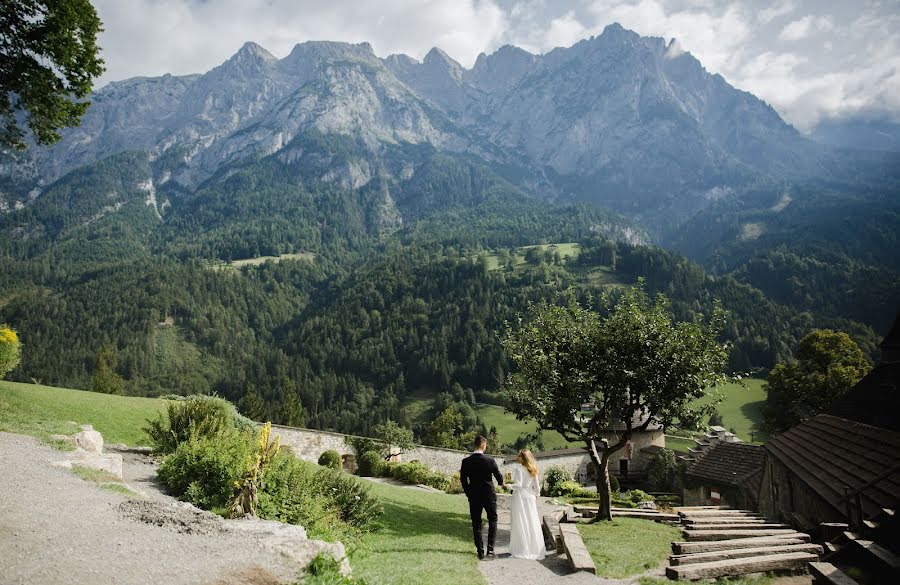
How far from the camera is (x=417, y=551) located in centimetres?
1110

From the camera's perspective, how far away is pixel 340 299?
18862cm

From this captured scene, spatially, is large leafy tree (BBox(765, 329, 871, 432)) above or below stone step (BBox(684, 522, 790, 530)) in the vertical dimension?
above

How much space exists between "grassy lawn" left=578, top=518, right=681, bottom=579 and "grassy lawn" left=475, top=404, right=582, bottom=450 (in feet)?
230

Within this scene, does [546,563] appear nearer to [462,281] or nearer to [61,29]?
[61,29]

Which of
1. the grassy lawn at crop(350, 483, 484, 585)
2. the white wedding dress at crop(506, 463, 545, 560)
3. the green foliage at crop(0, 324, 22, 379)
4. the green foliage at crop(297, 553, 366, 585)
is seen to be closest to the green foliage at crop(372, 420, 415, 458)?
the grassy lawn at crop(350, 483, 484, 585)

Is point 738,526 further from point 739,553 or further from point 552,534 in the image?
point 552,534

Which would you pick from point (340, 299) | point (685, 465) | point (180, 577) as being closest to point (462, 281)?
point (340, 299)

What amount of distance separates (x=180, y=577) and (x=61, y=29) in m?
15.9

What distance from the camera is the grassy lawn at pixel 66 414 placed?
1641 cm

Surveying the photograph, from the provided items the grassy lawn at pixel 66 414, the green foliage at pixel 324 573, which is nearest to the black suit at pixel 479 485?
the green foliage at pixel 324 573

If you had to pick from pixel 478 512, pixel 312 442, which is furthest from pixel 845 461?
pixel 312 442

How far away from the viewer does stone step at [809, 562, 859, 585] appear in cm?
640

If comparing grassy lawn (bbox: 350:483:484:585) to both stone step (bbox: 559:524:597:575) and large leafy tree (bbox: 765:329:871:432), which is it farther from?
large leafy tree (bbox: 765:329:871:432)

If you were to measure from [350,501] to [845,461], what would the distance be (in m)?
12.7
